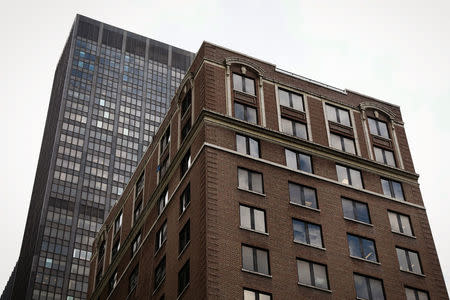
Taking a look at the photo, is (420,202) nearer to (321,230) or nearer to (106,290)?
(321,230)

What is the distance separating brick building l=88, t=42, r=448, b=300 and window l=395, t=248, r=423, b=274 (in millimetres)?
117

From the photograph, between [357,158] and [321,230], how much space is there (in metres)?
10.8

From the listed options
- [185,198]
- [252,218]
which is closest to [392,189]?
[252,218]

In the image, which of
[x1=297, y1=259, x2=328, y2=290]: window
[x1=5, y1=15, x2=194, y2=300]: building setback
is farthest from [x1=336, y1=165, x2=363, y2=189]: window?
[x1=5, y1=15, x2=194, y2=300]: building setback

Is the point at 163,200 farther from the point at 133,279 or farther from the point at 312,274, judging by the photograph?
the point at 312,274

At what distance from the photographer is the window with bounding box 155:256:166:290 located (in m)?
62.8

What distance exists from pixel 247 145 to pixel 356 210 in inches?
442

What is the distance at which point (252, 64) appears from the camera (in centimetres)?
7062

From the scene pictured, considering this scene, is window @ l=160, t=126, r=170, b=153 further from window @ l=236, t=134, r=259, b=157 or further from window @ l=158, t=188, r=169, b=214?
window @ l=236, t=134, r=259, b=157

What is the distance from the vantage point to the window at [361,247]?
60778 mm

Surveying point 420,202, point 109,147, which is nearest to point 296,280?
point 420,202

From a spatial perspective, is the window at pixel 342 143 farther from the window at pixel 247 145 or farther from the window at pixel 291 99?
the window at pixel 247 145

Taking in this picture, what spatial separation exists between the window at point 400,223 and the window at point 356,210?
8.38 feet

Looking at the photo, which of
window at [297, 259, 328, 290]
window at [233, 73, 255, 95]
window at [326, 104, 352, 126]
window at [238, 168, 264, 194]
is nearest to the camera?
window at [297, 259, 328, 290]
